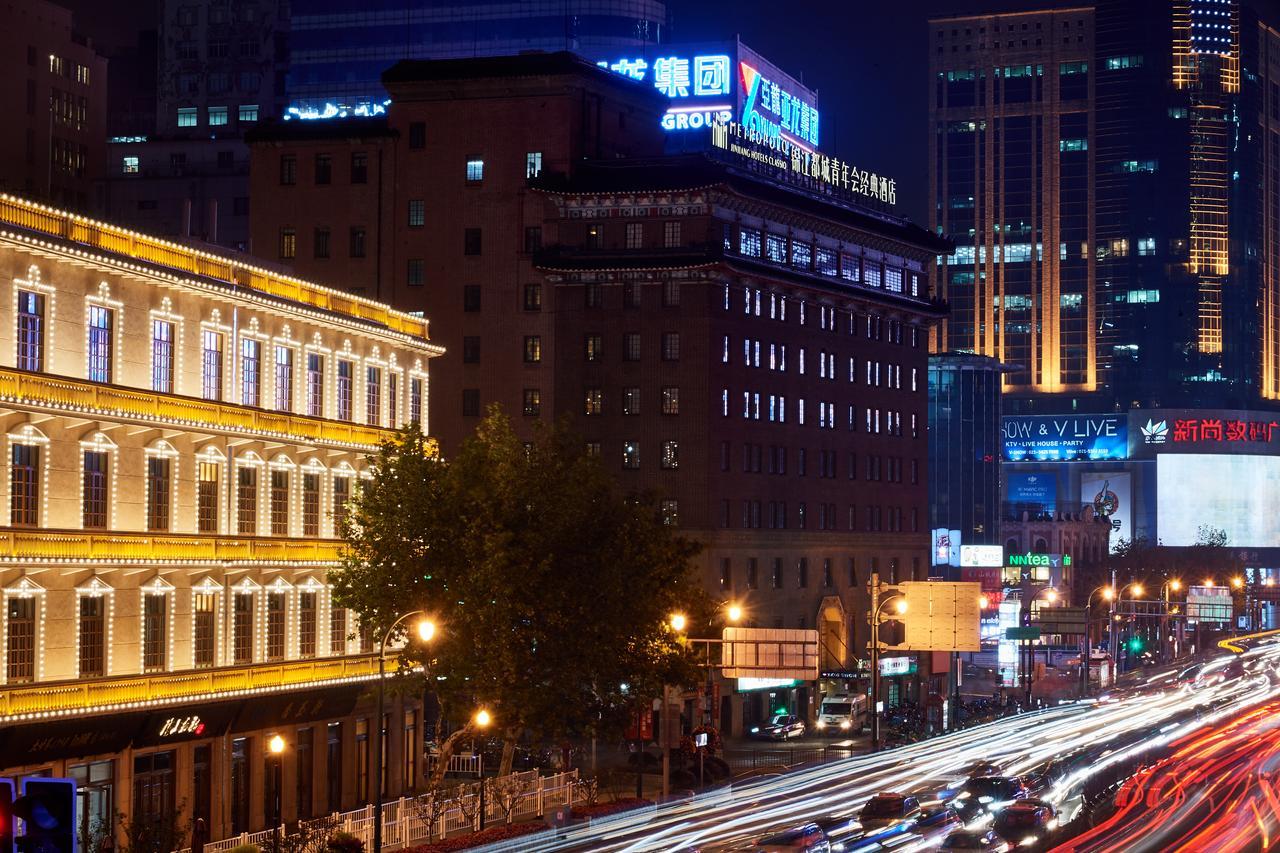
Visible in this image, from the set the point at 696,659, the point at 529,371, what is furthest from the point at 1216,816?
the point at 529,371

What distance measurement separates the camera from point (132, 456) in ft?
224

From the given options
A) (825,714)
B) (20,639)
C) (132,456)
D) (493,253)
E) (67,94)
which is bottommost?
(825,714)

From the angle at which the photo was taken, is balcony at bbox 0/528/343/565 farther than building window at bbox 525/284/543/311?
No

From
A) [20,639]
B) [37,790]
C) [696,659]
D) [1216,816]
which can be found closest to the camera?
[37,790]

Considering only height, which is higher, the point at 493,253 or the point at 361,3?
the point at 361,3

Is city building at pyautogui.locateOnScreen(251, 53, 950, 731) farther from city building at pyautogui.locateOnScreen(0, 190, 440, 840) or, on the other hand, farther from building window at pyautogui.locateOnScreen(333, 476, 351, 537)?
building window at pyautogui.locateOnScreen(333, 476, 351, 537)

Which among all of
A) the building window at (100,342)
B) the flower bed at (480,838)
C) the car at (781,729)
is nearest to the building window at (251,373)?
the building window at (100,342)

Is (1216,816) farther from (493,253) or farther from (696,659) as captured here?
(493,253)

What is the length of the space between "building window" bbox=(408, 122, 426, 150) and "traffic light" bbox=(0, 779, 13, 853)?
113m

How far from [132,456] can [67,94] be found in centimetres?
12430

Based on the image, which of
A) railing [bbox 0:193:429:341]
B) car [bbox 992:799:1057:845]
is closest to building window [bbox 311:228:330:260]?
railing [bbox 0:193:429:341]

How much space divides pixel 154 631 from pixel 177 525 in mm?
3966

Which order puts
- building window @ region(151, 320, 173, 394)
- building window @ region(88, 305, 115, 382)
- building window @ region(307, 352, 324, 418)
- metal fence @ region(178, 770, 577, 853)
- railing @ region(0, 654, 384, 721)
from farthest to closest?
building window @ region(307, 352, 324, 418)
building window @ region(151, 320, 173, 394)
building window @ region(88, 305, 115, 382)
metal fence @ region(178, 770, 577, 853)
railing @ region(0, 654, 384, 721)

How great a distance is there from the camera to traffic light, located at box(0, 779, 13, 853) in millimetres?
18531
